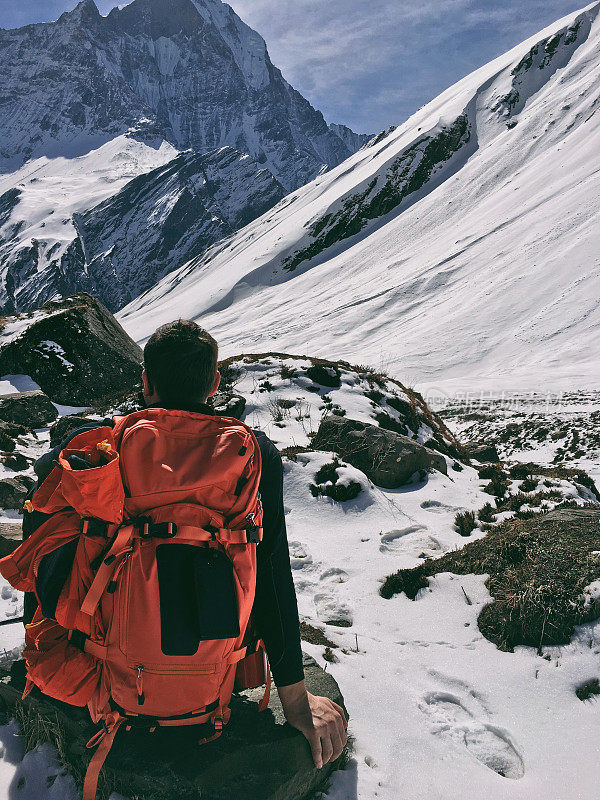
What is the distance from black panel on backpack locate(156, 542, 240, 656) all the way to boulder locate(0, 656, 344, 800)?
2.88ft

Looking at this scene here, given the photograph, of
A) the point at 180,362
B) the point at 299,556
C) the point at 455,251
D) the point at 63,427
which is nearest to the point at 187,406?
the point at 180,362

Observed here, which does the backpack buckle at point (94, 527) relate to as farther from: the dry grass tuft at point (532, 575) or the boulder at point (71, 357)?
the boulder at point (71, 357)

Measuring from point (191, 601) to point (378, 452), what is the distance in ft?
26.4

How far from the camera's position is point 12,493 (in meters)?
7.34

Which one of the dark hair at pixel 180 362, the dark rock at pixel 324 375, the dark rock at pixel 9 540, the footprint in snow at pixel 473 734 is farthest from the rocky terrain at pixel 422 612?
the dark hair at pixel 180 362

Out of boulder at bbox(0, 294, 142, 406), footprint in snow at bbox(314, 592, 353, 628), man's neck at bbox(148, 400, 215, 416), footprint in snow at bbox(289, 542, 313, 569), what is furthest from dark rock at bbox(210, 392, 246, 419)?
man's neck at bbox(148, 400, 215, 416)

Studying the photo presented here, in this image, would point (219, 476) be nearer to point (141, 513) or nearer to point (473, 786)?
point (141, 513)

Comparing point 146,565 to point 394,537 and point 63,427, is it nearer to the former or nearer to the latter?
point 394,537

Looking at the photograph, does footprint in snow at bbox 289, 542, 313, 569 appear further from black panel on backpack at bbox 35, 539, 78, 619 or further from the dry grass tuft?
black panel on backpack at bbox 35, 539, 78, 619

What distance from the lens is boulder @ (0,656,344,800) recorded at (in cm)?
235

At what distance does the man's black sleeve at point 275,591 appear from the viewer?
245cm

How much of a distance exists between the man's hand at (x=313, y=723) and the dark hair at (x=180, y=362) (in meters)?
1.63

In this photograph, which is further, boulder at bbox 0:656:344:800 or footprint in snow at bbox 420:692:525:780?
footprint in snow at bbox 420:692:525:780

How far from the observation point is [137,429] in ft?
6.77
